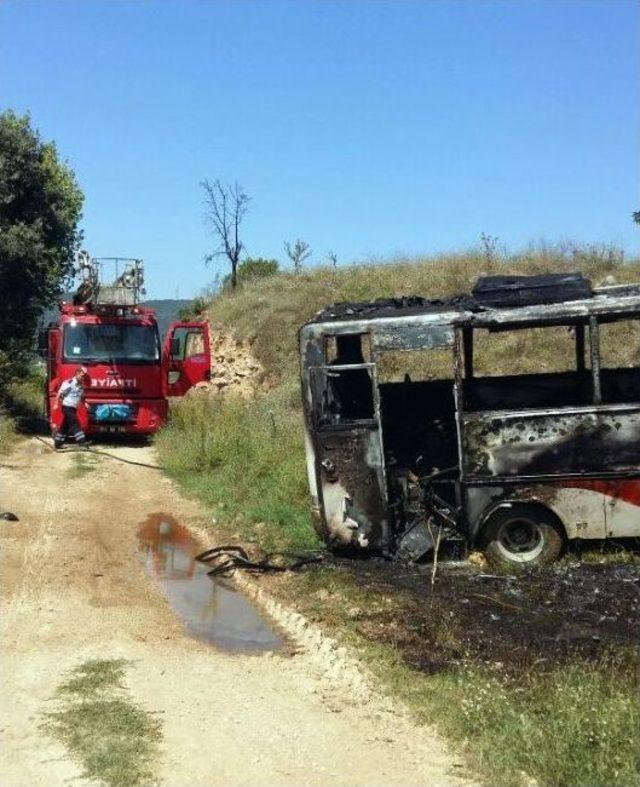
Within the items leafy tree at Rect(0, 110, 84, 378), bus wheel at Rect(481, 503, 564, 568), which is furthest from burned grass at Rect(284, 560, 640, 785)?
leafy tree at Rect(0, 110, 84, 378)

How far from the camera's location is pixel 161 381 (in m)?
18.1

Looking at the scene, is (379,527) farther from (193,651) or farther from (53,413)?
(53,413)

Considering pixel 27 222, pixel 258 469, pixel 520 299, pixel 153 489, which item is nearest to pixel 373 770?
pixel 520 299

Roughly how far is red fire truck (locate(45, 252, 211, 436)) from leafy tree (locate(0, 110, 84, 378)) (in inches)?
96.2

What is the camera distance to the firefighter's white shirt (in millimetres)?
16750

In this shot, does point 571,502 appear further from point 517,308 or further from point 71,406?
point 71,406

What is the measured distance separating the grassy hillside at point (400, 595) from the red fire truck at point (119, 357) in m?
0.69

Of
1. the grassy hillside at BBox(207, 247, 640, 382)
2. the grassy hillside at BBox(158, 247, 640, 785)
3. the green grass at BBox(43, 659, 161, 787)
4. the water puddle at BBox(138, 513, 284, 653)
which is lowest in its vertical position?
the water puddle at BBox(138, 513, 284, 653)

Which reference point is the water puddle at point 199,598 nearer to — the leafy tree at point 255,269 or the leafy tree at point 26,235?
the leafy tree at point 26,235

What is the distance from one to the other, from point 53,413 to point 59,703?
12.7 m

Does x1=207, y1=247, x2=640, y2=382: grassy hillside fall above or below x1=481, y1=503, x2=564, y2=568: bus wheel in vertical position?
above

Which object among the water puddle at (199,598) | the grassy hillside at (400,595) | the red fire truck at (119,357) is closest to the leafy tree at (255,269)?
the grassy hillside at (400,595)

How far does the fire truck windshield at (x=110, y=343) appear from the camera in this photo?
17.6 m

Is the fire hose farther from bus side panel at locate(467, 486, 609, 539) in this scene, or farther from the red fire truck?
the red fire truck
